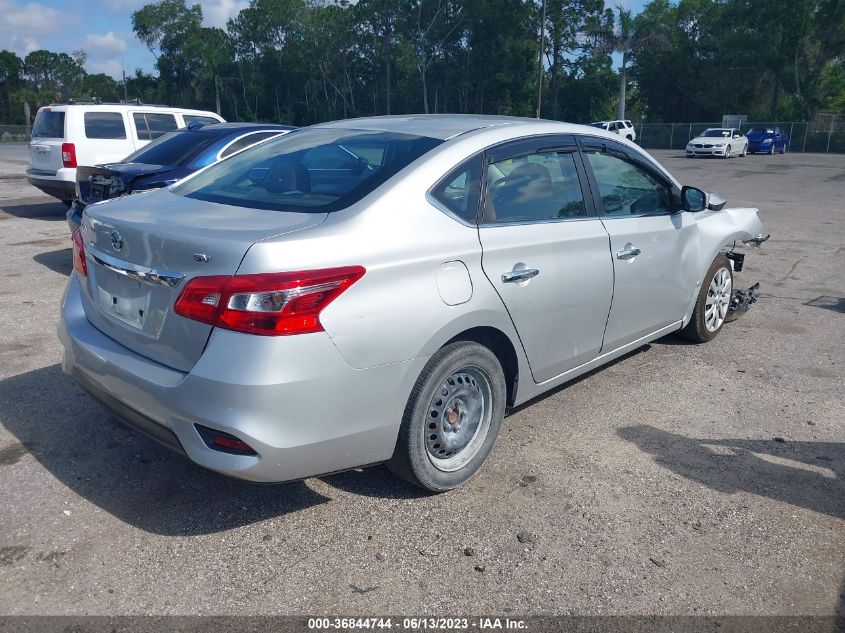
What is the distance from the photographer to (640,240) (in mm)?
4496

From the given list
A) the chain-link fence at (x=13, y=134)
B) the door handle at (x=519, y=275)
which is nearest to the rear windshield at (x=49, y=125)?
the door handle at (x=519, y=275)

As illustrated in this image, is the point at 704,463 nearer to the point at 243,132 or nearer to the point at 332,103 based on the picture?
the point at 243,132

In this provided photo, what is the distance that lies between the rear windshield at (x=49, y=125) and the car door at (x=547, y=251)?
10.8 metres

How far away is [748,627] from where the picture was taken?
268 cm

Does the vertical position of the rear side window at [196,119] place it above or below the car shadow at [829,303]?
above

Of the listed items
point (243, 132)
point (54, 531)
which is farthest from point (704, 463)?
point (243, 132)

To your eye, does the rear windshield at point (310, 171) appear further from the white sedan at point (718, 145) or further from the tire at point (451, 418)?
the white sedan at point (718, 145)

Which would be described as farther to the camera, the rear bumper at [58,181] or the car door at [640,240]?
the rear bumper at [58,181]

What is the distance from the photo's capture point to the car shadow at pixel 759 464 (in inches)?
143

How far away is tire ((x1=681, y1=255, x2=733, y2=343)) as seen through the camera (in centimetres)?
555

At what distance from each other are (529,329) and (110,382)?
1.97 meters

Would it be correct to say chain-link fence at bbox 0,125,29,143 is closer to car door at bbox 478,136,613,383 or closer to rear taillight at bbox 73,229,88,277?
rear taillight at bbox 73,229,88,277

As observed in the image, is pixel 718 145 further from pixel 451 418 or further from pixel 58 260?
pixel 451 418

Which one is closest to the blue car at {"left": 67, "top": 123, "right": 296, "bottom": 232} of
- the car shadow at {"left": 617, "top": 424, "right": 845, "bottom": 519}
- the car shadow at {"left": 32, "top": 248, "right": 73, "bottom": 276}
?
the car shadow at {"left": 32, "top": 248, "right": 73, "bottom": 276}
